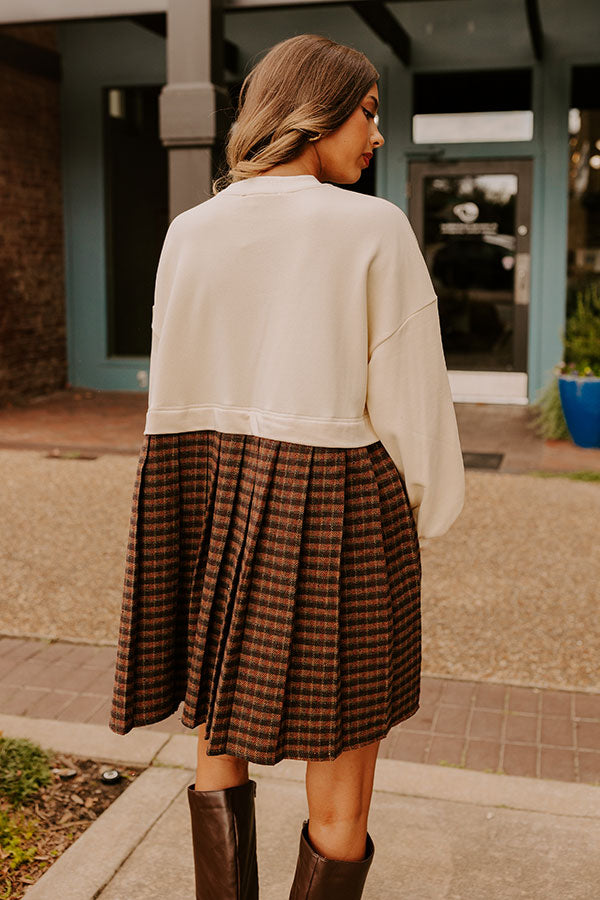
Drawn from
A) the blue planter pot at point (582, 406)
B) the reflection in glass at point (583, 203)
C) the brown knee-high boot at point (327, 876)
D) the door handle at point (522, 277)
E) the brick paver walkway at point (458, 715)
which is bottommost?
the brick paver walkway at point (458, 715)

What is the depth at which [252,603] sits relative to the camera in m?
1.81

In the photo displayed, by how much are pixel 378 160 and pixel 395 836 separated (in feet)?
29.4

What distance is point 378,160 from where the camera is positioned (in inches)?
423

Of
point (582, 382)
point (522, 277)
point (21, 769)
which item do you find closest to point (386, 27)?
point (522, 277)

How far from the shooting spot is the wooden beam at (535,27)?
8471mm

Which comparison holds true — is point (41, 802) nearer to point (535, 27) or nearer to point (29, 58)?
point (535, 27)

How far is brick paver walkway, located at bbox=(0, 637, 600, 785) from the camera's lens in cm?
319

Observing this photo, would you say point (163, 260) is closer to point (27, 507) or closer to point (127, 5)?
point (27, 507)

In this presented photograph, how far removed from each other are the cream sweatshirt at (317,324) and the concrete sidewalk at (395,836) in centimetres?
111

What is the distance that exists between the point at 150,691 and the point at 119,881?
0.80 meters

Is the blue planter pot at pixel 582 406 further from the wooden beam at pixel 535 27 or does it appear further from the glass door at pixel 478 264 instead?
the wooden beam at pixel 535 27

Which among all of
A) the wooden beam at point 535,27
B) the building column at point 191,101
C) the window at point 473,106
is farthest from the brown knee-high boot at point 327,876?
the window at point 473,106

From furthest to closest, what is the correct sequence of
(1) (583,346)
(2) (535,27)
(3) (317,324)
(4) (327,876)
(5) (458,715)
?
(2) (535,27) → (1) (583,346) → (5) (458,715) → (4) (327,876) → (3) (317,324)

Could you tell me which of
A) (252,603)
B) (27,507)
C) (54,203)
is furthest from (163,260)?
(54,203)
